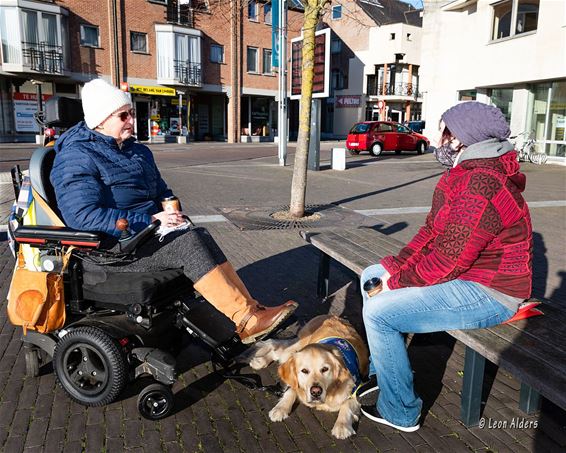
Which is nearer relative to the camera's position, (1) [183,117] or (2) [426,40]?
(2) [426,40]

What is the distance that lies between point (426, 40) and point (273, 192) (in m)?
18.5

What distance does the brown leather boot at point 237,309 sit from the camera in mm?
3174

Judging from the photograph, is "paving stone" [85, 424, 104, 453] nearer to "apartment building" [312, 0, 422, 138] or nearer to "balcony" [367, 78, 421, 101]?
"apartment building" [312, 0, 422, 138]

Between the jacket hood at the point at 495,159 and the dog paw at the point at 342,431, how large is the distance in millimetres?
1502

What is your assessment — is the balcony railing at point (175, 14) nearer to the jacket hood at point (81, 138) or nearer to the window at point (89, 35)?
the window at point (89, 35)

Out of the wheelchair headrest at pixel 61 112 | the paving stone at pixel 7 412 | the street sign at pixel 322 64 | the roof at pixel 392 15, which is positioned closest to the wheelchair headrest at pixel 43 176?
the wheelchair headrest at pixel 61 112

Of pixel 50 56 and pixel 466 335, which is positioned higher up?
pixel 50 56

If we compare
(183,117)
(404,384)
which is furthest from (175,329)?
(183,117)

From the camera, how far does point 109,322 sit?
3076 mm

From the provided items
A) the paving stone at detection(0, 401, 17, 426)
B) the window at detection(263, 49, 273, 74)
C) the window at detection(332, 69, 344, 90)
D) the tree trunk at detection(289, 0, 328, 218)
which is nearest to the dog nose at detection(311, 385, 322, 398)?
the paving stone at detection(0, 401, 17, 426)

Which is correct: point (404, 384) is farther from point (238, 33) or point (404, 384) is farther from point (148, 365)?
point (238, 33)

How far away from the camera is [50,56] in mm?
30828

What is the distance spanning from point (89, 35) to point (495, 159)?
35.1m

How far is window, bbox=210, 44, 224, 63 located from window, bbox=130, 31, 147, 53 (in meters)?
4.86
